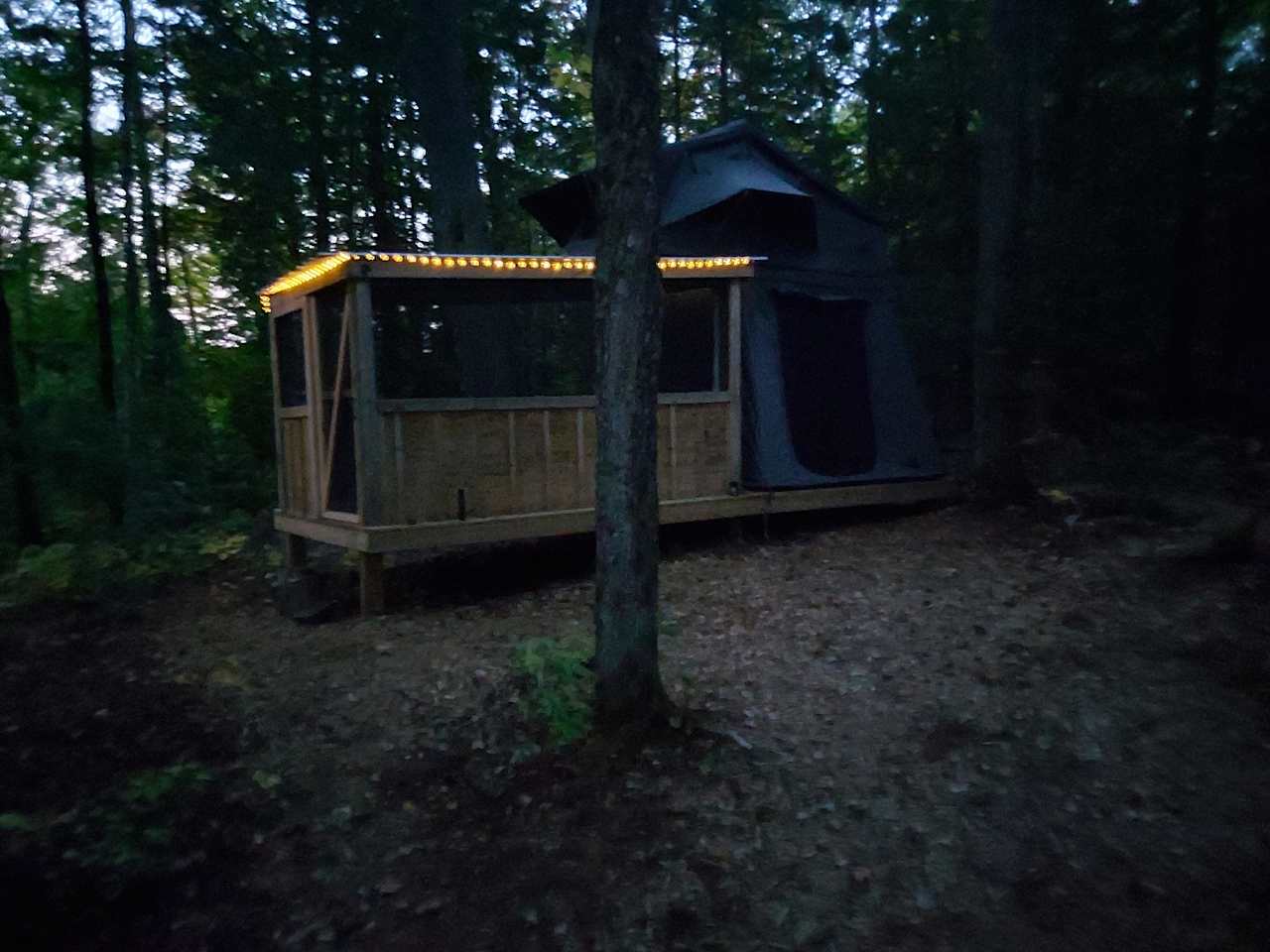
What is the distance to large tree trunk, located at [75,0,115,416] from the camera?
1337 centimetres

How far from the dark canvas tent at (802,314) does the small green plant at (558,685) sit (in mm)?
3973

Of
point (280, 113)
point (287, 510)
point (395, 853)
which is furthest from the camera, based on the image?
point (280, 113)

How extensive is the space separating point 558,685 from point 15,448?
8376 millimetres

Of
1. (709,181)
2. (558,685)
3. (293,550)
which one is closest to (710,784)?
(558,685)

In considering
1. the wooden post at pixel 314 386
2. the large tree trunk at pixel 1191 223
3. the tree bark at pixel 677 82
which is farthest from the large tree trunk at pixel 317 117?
the large tree trunk at pixel 1191 223

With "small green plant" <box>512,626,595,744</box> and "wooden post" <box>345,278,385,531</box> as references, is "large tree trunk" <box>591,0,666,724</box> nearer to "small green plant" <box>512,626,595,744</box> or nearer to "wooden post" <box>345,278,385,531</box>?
"small green plant" <box>512,626,595,744</box>

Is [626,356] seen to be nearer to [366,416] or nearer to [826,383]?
[366,416]

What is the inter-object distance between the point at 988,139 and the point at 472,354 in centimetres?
596

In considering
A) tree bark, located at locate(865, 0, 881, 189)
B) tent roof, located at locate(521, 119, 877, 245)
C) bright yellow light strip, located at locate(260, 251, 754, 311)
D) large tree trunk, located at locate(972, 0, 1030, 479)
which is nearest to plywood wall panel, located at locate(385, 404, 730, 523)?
bright yellow light strip, located at locate(260, 251, 754, 311)

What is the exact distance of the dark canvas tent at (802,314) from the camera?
31.9 ft

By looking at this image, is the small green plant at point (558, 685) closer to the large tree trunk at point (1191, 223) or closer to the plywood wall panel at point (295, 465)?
the plywood wall panel at point (295, 465)

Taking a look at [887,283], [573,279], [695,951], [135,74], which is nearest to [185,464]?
[135,74]

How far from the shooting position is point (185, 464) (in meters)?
13.4

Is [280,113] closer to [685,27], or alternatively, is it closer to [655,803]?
[685,27]
